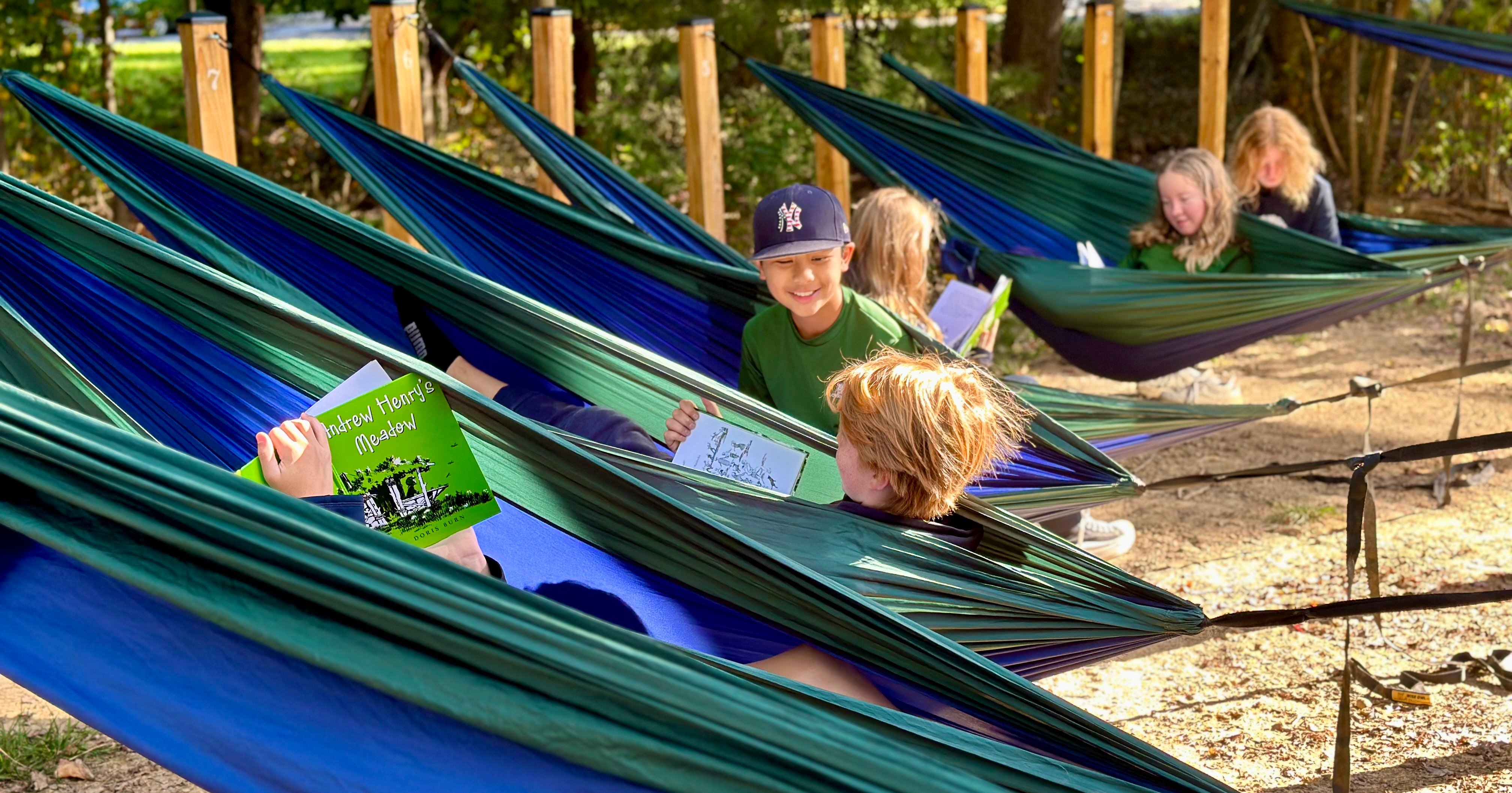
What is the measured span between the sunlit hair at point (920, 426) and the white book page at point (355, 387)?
55 cm

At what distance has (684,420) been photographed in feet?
7.00

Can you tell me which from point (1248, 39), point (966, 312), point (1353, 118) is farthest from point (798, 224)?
point (1248, 39)

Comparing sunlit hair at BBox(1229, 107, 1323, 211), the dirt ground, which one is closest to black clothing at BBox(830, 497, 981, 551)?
the dirt ground

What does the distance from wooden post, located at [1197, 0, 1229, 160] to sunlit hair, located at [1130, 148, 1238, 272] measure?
1.37m

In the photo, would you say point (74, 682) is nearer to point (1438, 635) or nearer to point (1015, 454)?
point (1015, 454)

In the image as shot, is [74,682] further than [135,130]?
No

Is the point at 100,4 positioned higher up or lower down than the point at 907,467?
higher up

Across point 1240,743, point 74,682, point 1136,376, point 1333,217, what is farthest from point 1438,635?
point 74,682

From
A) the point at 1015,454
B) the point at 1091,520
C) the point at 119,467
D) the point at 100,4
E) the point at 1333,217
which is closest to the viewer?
the point at 119,467

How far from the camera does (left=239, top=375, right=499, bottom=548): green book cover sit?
152cm

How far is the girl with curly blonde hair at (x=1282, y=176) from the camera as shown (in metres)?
3.83

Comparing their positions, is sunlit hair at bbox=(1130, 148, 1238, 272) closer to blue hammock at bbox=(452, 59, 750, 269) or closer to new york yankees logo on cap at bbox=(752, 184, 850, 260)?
blue hammock at bbox=(452, 59, 750, 269)

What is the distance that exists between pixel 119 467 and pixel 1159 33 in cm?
995

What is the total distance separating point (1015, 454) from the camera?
7.37ft
